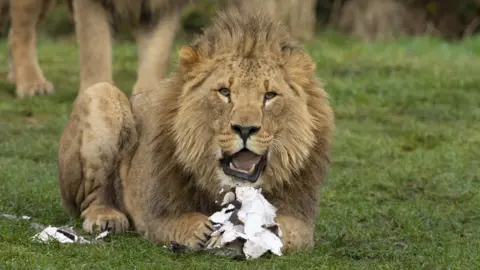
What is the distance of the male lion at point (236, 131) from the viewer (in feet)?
13.6

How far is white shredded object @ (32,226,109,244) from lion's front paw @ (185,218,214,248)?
561 millimetres

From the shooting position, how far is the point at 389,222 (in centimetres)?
552

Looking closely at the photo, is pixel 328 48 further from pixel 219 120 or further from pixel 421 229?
pixel 219 120

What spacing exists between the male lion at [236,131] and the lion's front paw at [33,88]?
409cm

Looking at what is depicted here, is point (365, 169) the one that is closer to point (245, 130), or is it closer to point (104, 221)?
point (104, 221)

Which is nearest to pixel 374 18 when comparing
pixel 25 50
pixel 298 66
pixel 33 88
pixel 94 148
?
pixel 25 50

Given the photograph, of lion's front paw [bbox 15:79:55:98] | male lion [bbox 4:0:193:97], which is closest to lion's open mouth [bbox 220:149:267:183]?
male lion [bbox 4:0:193:97]

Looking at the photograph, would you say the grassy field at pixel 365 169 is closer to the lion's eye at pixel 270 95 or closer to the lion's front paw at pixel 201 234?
the lion's front paw at pixel 201 234

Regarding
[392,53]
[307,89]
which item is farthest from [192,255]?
[392,53]

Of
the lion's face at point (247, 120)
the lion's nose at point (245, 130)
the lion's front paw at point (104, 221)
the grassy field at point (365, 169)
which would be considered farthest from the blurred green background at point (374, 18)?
the lion's nose at point (245, 130)

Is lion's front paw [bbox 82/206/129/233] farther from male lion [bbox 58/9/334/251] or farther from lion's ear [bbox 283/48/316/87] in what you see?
lion's ear [bbox 283/48/316/87]

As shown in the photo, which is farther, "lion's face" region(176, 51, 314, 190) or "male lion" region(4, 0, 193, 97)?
"male lion" region(4, 0, 193, 97)

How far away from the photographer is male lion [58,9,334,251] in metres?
4.14

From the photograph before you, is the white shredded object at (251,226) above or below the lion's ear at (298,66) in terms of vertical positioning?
below
